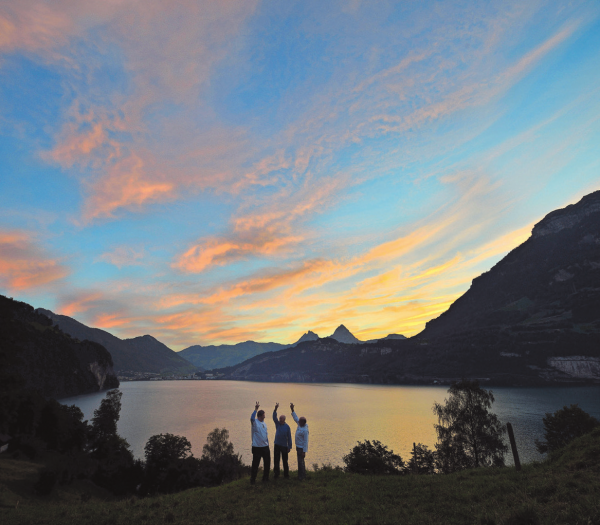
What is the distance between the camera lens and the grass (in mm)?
10054

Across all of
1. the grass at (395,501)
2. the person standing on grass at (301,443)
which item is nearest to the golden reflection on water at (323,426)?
the person standing on grass at (301,443)

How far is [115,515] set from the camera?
13031mm

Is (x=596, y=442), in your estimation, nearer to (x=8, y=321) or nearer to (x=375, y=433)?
(x=8, y=321)

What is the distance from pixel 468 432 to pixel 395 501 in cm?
5127

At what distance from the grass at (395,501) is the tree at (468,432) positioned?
42.3 m

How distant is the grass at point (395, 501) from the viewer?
1005 cm

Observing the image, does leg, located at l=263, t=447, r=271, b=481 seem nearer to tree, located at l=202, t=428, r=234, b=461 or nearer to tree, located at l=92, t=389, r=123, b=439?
tree, located at l=202, t=428, r=234, b=461

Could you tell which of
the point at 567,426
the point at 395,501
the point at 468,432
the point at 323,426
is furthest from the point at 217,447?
the point at 567,426

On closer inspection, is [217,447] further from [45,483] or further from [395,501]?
[395,501]

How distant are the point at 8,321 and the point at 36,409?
38.7 m

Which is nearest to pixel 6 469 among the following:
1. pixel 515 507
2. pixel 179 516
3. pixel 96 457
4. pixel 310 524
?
pixel 96 457

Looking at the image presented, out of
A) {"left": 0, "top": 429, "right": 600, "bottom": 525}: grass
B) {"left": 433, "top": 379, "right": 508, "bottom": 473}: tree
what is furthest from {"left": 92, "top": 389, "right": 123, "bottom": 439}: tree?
{"left": 433, "top": 379, "right": 508, "bottom": 473}: tree

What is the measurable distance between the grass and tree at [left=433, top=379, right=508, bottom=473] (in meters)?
42.3

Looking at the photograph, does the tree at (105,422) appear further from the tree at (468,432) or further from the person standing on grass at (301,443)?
the person standing on grass at (301,443)
